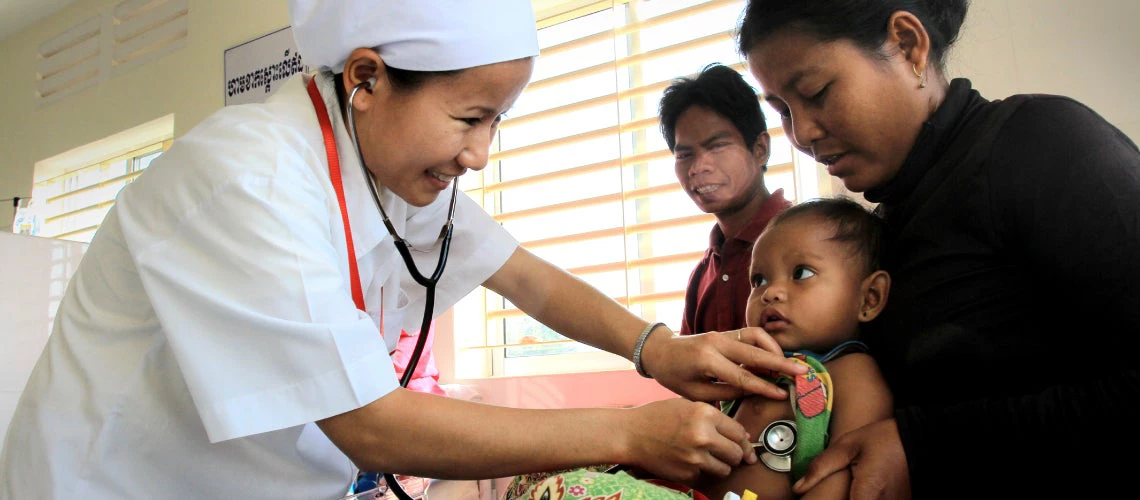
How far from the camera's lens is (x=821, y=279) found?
1.25m

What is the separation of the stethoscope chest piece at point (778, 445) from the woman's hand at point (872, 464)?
94 millimetres

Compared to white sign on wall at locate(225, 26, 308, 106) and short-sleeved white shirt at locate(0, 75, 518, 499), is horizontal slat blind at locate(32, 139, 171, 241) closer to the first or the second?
white sign on wall at locate(225, 26, 308, 106)

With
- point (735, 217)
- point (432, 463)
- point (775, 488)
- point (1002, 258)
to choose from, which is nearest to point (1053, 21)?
point (735, 217)

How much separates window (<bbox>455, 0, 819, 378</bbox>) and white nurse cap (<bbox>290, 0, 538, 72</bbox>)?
4.64 ft

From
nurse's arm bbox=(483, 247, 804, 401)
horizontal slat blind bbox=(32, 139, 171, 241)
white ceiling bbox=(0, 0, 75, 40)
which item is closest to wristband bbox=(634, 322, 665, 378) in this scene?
nurse's arm bbox=(483, 247, 804, 401)

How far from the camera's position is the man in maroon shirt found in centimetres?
205

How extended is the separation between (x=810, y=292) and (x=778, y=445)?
0.90ft

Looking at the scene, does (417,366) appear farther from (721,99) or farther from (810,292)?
(810,292)

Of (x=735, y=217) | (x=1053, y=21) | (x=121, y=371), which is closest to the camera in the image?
(x=121, y=371)

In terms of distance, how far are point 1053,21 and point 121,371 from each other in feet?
6.74

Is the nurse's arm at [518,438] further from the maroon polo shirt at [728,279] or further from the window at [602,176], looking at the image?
the window at [602,176]

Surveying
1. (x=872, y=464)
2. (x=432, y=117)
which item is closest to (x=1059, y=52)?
(x=872, y=464)

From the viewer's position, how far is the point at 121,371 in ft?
3.47

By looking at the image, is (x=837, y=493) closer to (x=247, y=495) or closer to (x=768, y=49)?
(x=768, y=49)
